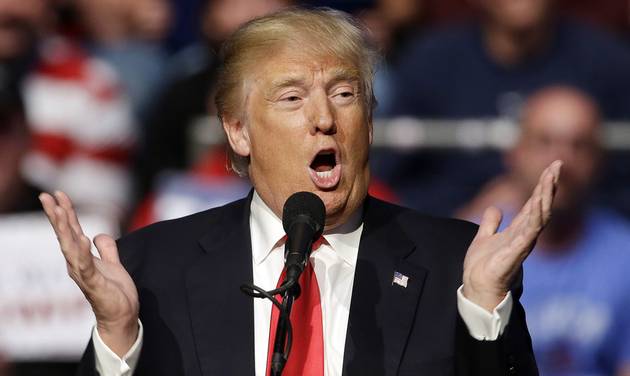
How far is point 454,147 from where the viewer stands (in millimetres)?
5887

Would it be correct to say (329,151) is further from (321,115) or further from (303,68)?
(303,68)

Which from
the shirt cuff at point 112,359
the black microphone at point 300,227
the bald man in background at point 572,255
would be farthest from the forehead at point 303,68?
the bald man in background at point 572,255

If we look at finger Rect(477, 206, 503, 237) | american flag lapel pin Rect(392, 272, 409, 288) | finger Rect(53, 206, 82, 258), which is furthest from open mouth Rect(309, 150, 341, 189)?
finger Rect(53, 206, 82, 258)

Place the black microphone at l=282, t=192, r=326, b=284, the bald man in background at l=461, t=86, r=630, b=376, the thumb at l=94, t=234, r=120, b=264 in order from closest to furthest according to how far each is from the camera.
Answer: the black microphone at l=282, t=192, r=326, b=284 → the thumb at l=94, t=234, r=120, b=264 → the bald man in background at l=461, t=86, r=630, b=376

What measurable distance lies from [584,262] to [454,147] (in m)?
0.98

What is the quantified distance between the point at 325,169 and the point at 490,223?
0.45 meters

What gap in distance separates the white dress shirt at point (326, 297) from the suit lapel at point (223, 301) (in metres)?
0.03

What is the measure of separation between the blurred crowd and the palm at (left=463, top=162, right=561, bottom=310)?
179 cm

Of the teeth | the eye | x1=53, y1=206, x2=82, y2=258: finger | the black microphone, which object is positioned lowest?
x1=53, y1=206, x2=82, y2=258: finger

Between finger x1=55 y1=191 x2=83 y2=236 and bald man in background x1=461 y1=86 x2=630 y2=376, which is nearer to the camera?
finger x1=55 y1=191 x2=83 y2=236

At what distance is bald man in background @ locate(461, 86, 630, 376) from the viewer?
4.95 meters

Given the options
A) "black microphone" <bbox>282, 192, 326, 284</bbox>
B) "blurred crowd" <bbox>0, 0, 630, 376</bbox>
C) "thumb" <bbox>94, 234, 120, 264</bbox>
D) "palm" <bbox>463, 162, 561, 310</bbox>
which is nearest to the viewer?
"black microphone" <bbox>282, 192, 326, 284</bbox>

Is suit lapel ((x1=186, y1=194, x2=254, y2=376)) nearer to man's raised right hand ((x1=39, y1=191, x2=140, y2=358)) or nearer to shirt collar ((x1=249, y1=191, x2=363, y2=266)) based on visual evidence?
shirt collar ((x1=249, y1=191, x2=363, y2=266))

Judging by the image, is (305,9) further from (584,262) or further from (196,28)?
(196,28)
